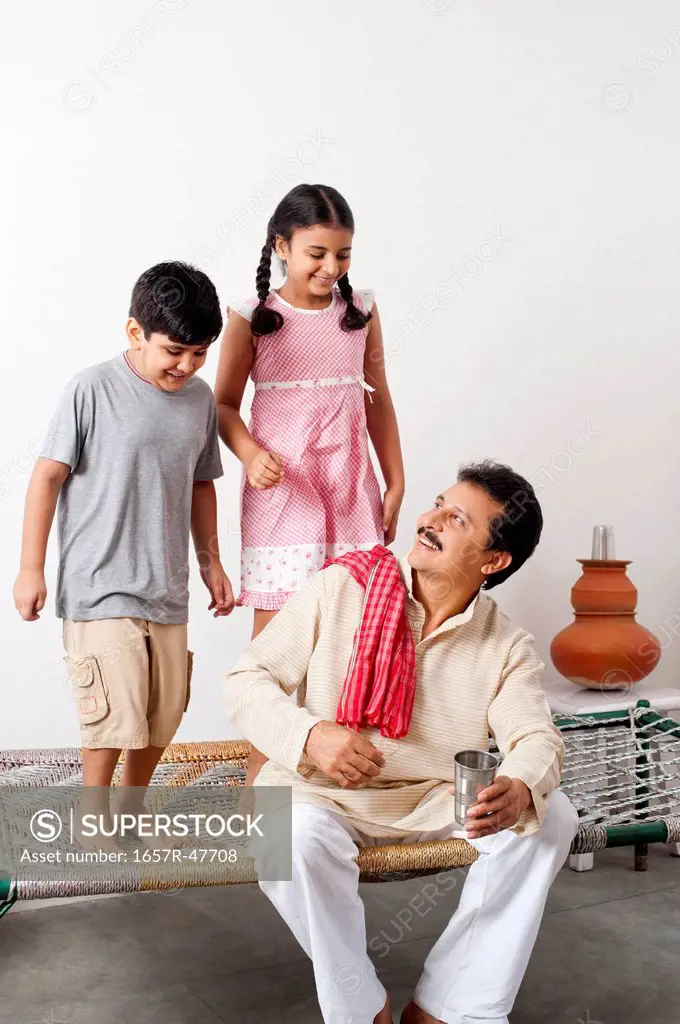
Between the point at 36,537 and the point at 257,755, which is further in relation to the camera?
the point at 257,755

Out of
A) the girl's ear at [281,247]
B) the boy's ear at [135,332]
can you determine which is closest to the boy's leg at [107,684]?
the boy's ear at [135,332]

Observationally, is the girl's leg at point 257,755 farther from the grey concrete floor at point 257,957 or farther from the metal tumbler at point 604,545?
the metal tumbler at point 604,545

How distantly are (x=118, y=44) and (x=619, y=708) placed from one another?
7.02 ft

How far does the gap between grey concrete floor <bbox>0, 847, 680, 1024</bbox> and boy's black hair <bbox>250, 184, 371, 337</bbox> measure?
135cm

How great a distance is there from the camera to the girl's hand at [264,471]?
2184 mm

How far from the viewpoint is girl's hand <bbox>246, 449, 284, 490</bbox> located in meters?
2.18

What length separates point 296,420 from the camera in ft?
7.64

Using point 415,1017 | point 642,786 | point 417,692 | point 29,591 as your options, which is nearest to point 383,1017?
point 415,1017

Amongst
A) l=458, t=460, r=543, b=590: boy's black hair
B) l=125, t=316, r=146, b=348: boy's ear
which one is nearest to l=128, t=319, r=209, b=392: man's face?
l=125, t=316, r=146, b=348: boy's ear

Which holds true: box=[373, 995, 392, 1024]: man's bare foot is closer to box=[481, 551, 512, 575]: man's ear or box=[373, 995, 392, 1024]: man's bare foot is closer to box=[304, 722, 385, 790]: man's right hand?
box=[304, 722, 385, 790]: man's right hand

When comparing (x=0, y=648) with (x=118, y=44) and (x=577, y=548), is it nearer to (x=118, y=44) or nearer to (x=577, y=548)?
(x=118, y=44)

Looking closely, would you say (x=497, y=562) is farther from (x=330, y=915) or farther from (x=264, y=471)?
(x=330, y=915)

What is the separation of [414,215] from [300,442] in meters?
1.08

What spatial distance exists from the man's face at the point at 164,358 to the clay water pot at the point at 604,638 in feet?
4.83
